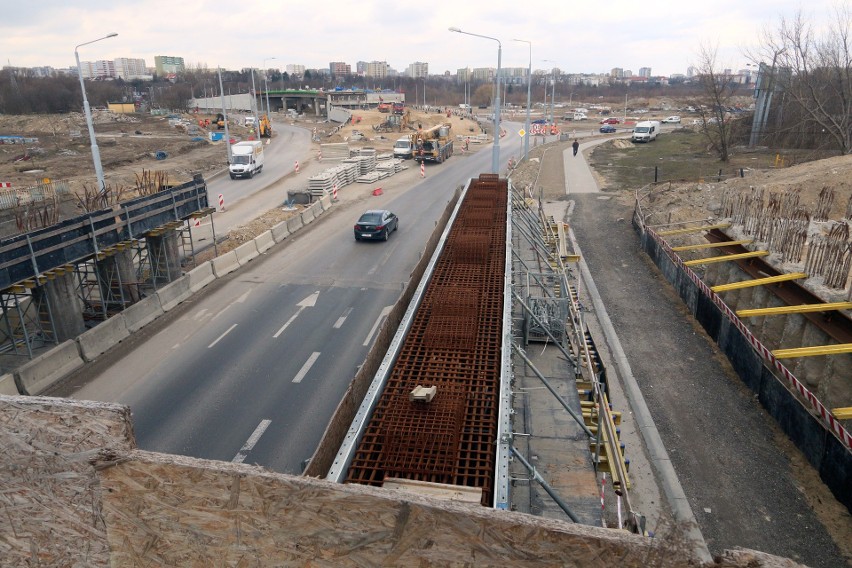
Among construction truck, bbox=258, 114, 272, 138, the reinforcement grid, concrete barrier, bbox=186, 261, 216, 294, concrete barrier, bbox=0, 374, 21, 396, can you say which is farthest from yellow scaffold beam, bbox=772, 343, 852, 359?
construction truck, bbox=258, 114, 272, 138

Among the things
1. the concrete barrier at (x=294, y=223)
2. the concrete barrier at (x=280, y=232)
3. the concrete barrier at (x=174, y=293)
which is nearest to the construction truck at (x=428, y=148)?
the concrete barrier at (x=294, y=223)

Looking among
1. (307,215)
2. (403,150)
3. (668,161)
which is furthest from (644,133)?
(307,215)

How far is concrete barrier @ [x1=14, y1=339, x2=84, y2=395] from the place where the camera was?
38.5 ft

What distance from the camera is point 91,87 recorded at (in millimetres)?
124250

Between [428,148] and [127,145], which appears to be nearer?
[428,148]

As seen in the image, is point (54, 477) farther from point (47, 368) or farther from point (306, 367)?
point (47, 368)

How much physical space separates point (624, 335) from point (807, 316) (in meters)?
4.11

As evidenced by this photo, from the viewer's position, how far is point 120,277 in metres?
15.8

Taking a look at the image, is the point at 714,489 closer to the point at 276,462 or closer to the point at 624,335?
the point at 624,335

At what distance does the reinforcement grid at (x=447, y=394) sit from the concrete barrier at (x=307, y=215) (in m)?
15.0

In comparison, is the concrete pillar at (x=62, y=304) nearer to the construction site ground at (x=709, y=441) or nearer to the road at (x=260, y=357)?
the road at (x=260, y=357)

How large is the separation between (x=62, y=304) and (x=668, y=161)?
44.0 m

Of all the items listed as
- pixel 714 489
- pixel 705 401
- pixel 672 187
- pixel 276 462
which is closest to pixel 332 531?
pixel 276 462

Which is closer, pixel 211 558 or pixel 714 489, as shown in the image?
pixel 211 558
